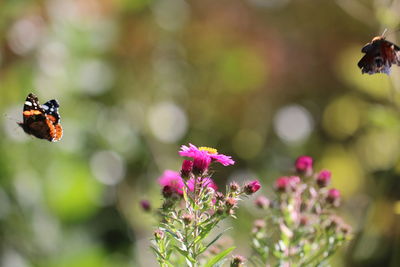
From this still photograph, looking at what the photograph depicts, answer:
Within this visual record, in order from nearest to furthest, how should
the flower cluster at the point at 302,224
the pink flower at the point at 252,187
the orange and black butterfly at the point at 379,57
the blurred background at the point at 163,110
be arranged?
the orange and black butterfly at the point at 379,57 → the pink flower at the point at 252,187 → the flower cluster at the point at 302,224 → the blurred background at the point at 163,110

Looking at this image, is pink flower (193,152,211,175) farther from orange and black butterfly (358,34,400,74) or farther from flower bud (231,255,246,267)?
orange and black butterfly (358,34,400,74)

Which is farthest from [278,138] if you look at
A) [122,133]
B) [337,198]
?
[337,198]

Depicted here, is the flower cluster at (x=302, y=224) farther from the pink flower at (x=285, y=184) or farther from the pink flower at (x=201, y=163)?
the pink flower at (x=201, y=163)

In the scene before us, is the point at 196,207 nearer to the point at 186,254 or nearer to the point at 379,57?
the point at 186,254

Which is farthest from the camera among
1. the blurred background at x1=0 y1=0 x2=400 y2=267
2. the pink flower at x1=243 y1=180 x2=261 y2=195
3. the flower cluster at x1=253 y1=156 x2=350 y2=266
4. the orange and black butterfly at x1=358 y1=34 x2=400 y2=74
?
the blurred background at x1=0 y1=0 x2=400 y2=267

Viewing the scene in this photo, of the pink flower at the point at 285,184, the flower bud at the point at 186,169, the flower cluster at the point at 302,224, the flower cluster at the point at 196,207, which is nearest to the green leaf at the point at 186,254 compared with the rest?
the flower cluster at the point at 196,207

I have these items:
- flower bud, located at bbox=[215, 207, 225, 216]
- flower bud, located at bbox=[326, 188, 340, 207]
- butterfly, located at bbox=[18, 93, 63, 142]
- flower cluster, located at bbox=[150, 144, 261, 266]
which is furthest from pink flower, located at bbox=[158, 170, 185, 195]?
flower bud, located at bbox=[326, 188, 340, 207]
